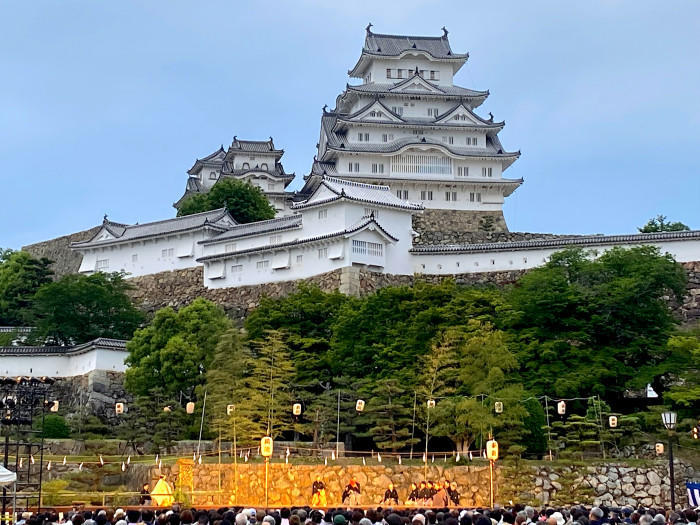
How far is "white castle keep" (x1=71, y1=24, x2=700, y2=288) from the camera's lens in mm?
44562

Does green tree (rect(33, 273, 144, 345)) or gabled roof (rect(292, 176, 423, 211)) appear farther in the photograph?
green tree (rect(33, 273, 144, 345))

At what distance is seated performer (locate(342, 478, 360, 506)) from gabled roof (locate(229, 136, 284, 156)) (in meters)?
35.0

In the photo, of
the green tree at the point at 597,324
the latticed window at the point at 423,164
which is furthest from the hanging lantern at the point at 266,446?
the latticed window at the point at 423,164

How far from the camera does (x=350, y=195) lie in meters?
45.2

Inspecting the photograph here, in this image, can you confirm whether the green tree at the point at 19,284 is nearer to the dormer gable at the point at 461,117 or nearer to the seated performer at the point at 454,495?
the dormer gable at the point at 461,117

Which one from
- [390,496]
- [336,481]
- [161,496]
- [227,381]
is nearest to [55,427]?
[227,381]

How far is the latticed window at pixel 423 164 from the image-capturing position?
53938mm

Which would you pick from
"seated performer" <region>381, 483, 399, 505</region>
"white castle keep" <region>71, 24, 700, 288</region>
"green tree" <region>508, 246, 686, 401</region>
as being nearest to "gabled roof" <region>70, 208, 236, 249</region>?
"white castle keep" <region>71, 24, 700, 288</region>

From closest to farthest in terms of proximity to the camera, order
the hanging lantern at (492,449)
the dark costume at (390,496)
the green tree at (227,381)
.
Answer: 1. the hanging lantern at (492,449)
2. the dark costume at (390,496)
3. the green tree at (227,381)

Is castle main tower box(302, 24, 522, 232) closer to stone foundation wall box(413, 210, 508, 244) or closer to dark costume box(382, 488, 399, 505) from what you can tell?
stone foundation wall box(413, 210, 508, 244)

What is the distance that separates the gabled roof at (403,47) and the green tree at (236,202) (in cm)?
878

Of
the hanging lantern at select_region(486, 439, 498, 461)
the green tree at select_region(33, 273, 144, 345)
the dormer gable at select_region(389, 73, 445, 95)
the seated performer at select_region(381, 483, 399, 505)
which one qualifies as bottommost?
the seated performer at select_region(381, 483, 399, 505)

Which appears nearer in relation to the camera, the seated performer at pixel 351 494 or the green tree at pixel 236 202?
the seated performer at pixel 351 494

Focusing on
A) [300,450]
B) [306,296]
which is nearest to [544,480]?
[300,450]
